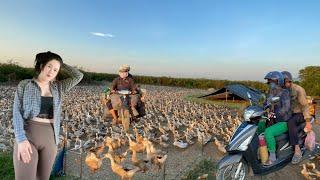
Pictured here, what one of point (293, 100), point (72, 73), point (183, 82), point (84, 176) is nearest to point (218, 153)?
point (293, 100)

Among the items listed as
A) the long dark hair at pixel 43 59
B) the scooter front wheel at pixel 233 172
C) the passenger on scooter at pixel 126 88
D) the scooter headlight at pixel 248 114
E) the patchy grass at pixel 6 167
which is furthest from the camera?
the passenger on scooter at pixel 126 88

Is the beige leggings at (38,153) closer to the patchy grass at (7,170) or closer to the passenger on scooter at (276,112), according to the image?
the patchy grass at (7,170)

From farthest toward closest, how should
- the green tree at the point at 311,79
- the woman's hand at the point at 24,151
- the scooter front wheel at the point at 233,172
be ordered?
the green tree at the point at 311,79 → the scooter front wheel at the point at 233,172 → the woman's hand at the point at 24,151

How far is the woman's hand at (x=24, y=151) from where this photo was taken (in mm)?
3604

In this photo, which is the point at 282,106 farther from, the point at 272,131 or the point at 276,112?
the point at 272,131

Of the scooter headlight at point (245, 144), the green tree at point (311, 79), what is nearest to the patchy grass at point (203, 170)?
the scooter headlight at point (245, 144)

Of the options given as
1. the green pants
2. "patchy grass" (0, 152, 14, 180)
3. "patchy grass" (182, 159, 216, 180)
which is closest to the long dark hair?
"patchy grass" (0, 152, 14, 180)

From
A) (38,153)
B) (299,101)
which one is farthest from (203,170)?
(38,153)

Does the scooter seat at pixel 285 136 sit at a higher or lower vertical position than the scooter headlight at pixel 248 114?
lower

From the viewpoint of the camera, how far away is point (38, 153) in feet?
12.7

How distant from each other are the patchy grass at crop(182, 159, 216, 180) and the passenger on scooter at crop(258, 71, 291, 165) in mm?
915

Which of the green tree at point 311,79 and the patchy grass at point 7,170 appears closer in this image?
the patchy grass at point 7,170

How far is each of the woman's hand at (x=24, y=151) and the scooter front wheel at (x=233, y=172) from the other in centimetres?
284

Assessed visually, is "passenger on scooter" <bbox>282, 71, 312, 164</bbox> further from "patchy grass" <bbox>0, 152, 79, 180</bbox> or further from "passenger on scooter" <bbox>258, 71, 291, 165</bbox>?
"patchy grass" <bbox>0, 152, 79, 180</bbox>
